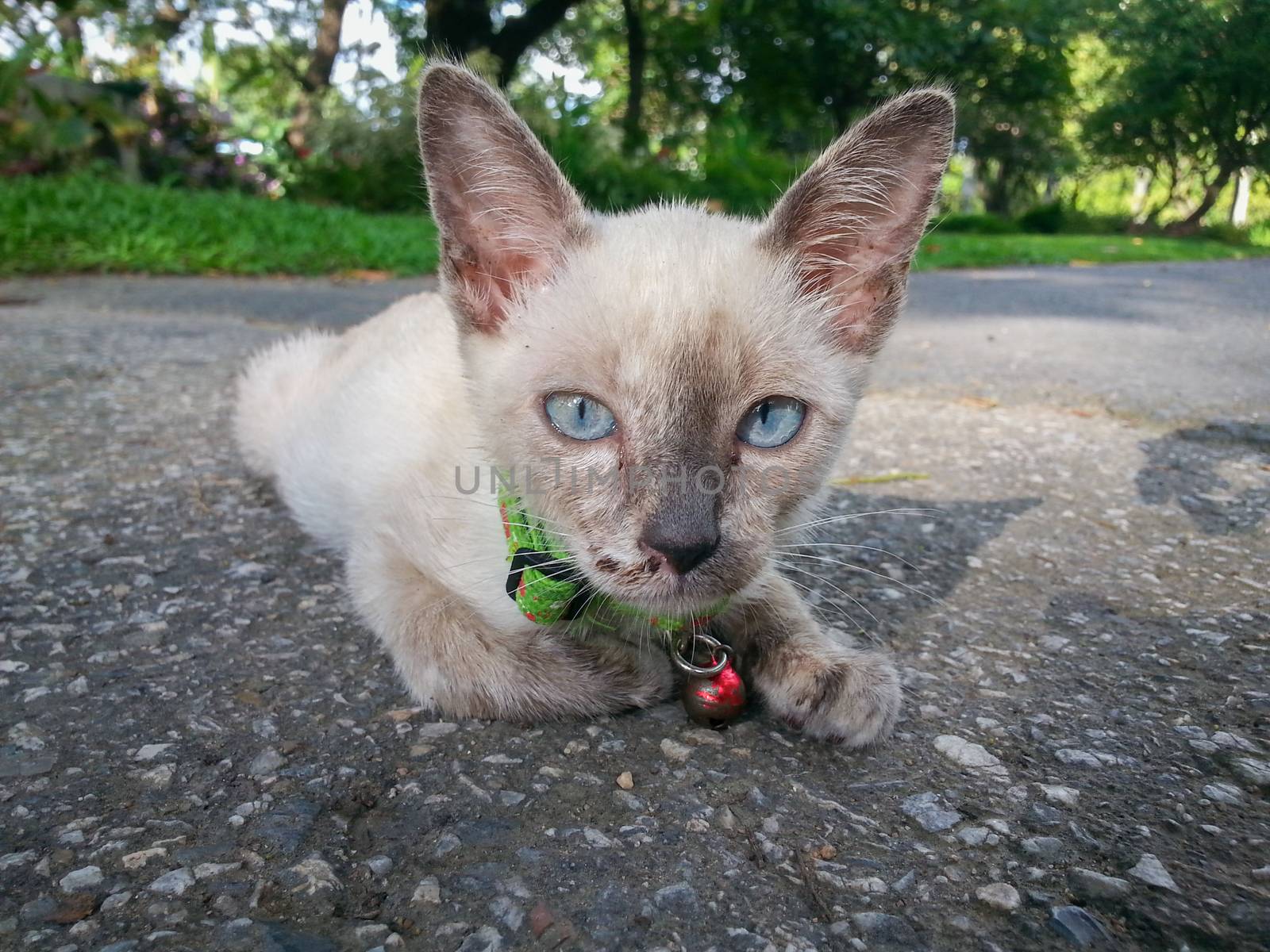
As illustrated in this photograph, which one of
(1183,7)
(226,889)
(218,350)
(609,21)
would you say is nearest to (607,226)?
(226,889)

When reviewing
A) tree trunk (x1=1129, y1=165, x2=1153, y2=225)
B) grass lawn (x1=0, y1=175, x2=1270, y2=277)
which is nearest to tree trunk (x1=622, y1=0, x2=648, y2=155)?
grass lawn (x1=0, y1=175, x2=1270, y2=277)

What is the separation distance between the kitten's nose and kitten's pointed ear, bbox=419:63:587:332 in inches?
27.3

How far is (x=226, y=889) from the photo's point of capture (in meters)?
1.16

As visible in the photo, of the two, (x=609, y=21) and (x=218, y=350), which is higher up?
(x=609, y=21)

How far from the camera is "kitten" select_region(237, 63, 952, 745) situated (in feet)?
5.08

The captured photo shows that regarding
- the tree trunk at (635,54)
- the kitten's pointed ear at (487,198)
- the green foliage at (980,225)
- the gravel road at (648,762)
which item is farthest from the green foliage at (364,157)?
the green foliage at (980,225)

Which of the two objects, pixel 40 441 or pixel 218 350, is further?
pixel 218 350

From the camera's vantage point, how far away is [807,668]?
1.69 metres

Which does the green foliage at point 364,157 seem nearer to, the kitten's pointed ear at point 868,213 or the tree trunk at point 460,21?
the tree trunk at point 460,21

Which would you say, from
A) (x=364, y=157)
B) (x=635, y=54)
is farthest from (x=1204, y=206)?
(x=635, y=54)

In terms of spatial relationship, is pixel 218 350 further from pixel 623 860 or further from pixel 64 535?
pixel 623 860

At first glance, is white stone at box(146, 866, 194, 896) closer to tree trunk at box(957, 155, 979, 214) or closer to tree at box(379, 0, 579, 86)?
tree at box(379, 0, 579, 86)

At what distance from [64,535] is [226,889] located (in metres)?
1.54

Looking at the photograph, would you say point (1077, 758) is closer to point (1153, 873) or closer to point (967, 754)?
point (967, 754)
